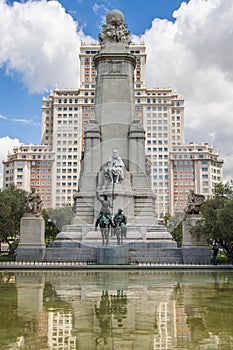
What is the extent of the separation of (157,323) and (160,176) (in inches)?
1446

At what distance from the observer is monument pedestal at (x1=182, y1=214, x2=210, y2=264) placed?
2880 cm

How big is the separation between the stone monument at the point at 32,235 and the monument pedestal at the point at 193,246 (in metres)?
9.71

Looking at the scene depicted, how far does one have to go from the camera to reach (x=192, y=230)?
30.4m

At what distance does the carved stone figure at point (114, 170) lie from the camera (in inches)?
1389

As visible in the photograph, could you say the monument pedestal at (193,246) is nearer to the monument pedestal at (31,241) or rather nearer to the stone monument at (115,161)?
the stone monument at (115,161)

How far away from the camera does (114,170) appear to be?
3531 cm

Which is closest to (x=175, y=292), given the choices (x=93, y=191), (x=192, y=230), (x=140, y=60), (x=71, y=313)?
(x=71, y=313)

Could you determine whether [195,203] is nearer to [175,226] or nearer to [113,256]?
[113,256]

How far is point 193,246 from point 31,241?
1127cm

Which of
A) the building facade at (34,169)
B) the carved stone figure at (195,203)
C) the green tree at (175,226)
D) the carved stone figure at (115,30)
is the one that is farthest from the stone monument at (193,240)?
the building facade at (34,169)

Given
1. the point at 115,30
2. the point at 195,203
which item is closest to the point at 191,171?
the point at 115,30

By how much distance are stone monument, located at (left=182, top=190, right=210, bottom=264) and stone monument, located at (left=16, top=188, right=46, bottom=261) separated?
9.78 metres

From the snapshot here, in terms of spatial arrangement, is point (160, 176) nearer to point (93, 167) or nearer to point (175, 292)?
point (93, 167)

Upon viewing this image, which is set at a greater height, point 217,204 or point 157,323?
point 217,204
